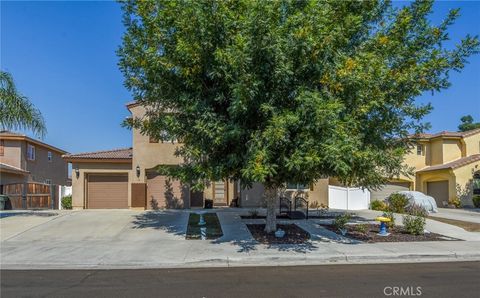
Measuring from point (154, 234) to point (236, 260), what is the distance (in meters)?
4.76

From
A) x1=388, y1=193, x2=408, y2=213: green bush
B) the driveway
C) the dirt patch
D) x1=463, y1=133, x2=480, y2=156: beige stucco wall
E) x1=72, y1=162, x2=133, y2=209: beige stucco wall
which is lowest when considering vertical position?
the driveway

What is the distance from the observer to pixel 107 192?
23.0 meters

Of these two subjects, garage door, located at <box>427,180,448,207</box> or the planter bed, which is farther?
garage door, located at <box>427,180,448,207</box>

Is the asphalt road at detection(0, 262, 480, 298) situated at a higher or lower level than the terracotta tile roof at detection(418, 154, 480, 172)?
lower

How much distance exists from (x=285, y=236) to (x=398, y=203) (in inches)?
402

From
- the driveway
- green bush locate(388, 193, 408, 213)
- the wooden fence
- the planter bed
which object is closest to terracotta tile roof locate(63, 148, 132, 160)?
the wooden fence

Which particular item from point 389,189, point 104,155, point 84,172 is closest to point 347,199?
point 389,189

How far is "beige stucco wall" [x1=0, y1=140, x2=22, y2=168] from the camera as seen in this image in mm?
29031

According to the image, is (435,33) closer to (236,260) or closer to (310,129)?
(310,129)

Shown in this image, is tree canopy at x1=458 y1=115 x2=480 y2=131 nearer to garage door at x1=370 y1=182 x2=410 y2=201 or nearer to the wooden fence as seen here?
garage door at x1=370 y1=182 x2=410 y2=201

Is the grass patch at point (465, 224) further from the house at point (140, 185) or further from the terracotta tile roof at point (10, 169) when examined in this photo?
the terracotta tile roof at point (10, 169)

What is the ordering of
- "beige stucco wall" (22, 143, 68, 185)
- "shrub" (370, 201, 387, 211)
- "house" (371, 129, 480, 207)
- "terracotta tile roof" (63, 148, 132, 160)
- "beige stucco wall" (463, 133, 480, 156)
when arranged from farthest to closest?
"beige stucco wall" (22, 143, 68, 185)
"beige stucco wall" (463, 133, 480, 156)
"house" (371, 129, 480, 207)
"shrub" (370, 201, 387, 211)
"terracotta tile roof" (63, 148, 132, 160)

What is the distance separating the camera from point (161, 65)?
37.4 feet

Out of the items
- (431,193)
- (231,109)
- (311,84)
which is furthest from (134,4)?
(431,193)
